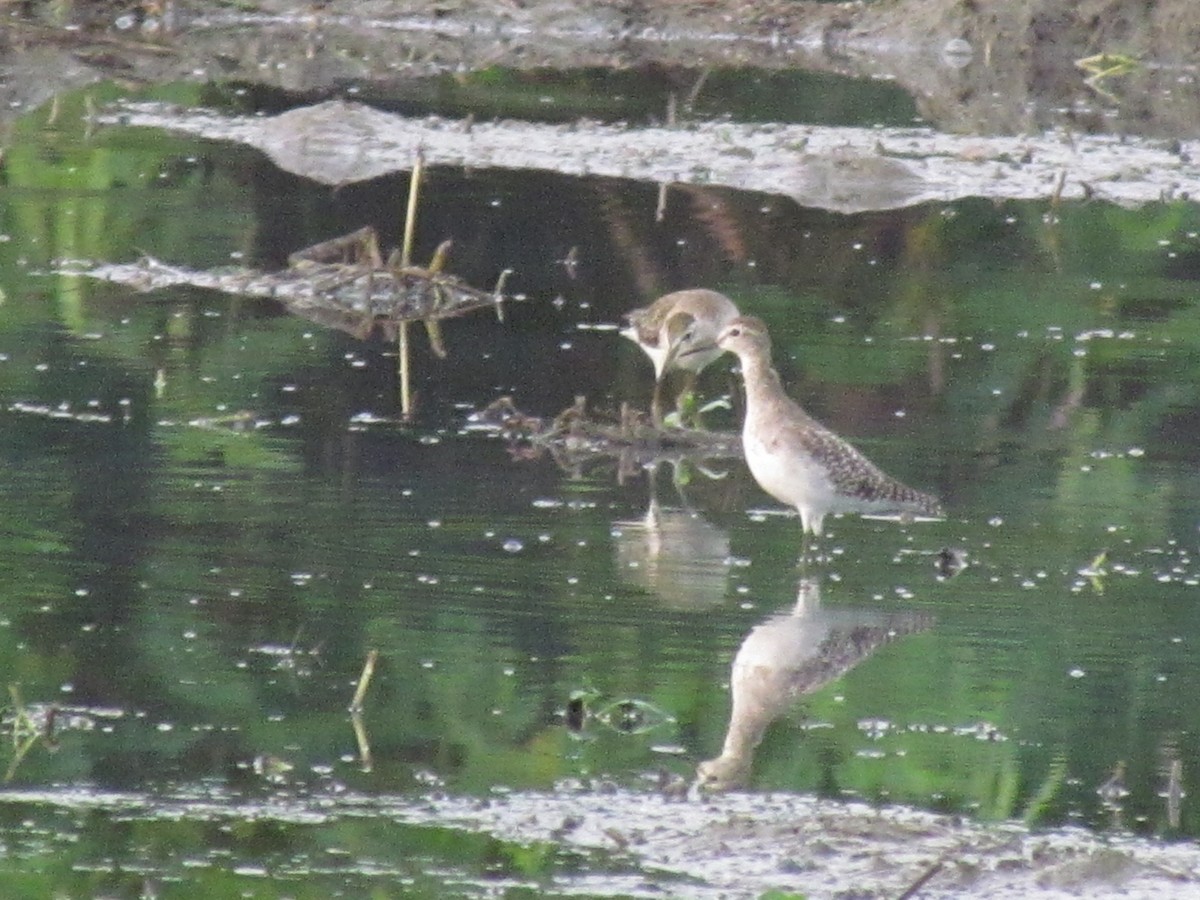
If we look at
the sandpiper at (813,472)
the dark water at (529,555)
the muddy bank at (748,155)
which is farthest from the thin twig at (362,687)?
the muddy bank at (748,155)

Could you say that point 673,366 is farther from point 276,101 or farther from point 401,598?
point 276,101

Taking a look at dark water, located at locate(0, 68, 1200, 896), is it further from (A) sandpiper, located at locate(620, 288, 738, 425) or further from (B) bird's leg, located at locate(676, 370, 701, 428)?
(B) bird's leg, located at locate(676, 370, 701, 428)

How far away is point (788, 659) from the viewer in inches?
264

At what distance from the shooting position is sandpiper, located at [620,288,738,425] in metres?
10.1

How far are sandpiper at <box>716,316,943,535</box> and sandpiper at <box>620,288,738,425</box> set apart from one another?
6.33 feet

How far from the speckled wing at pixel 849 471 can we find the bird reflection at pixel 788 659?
1.06 ft

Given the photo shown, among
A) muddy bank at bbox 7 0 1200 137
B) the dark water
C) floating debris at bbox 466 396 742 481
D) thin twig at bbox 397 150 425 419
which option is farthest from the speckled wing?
muddy bank at bbox 7 0 1200 137

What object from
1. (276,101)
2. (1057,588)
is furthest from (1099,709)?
(276,101)

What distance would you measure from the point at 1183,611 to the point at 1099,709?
38.8 inches

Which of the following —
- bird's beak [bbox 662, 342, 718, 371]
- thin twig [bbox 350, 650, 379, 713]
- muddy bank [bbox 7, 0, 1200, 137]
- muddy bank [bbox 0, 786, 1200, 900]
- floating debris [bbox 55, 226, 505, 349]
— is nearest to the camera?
muddy bank [bbox 0, 786, 1200, 900]

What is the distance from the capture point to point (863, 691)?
6527mm

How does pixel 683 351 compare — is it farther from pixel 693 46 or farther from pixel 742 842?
pixel 693 46

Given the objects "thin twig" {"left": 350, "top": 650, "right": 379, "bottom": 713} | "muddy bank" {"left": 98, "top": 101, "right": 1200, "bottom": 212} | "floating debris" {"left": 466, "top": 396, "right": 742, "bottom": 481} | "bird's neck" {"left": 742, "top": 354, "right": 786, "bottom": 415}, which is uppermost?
"muddy bank" {"left": 98, "top": 101, "right": 1200, "bottom": 212}

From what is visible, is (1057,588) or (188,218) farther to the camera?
(188,218)
